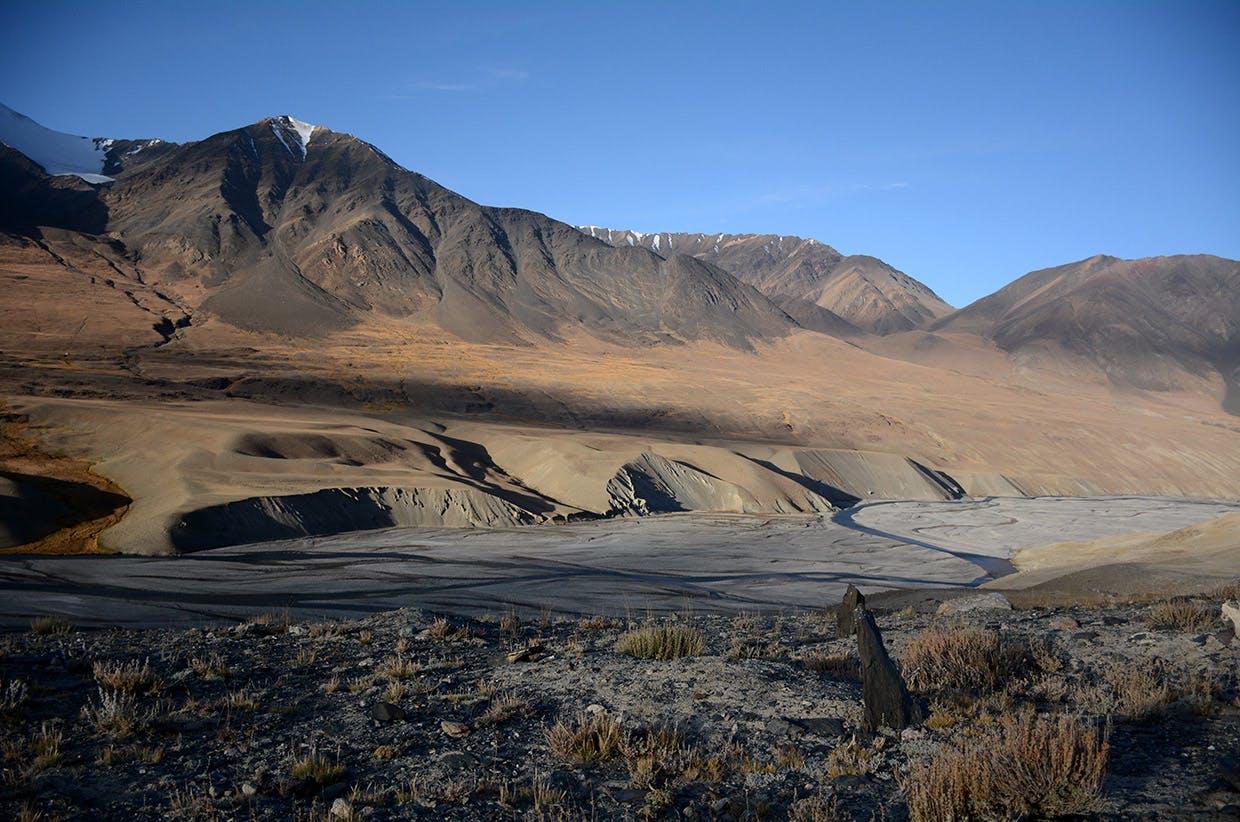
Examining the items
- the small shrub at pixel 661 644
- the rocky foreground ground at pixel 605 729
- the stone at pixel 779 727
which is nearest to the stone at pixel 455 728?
the rocky foreground ground at pixel 605 729

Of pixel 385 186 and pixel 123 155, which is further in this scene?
pixel 123 155

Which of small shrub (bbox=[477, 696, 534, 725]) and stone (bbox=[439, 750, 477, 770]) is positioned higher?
stone (bbox=[439, 750, 477, 770])

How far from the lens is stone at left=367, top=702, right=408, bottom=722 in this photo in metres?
7.84

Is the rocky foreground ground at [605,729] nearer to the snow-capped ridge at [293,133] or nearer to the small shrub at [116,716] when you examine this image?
the small shrub at [116,716]

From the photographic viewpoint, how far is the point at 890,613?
1781 cm

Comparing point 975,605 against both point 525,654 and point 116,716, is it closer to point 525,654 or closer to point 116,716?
point 525,654

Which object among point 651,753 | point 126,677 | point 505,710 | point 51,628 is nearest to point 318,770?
point 505,710

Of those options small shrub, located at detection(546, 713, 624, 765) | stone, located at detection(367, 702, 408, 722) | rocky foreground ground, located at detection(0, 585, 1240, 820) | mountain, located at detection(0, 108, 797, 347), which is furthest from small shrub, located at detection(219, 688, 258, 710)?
mountain, located at detection(0, 108, 797, 347)

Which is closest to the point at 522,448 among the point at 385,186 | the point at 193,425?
the point at 193,425

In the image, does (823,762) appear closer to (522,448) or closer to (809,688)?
(809,688)

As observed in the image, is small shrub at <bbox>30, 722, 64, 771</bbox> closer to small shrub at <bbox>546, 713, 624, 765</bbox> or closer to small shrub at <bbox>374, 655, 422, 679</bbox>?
small shrub at <bbox>374, 655, 422, 679</bbox>

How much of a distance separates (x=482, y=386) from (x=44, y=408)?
147ft

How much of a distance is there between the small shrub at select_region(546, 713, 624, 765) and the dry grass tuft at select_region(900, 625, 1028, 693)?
12.2 feet

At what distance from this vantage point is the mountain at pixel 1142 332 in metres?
164
